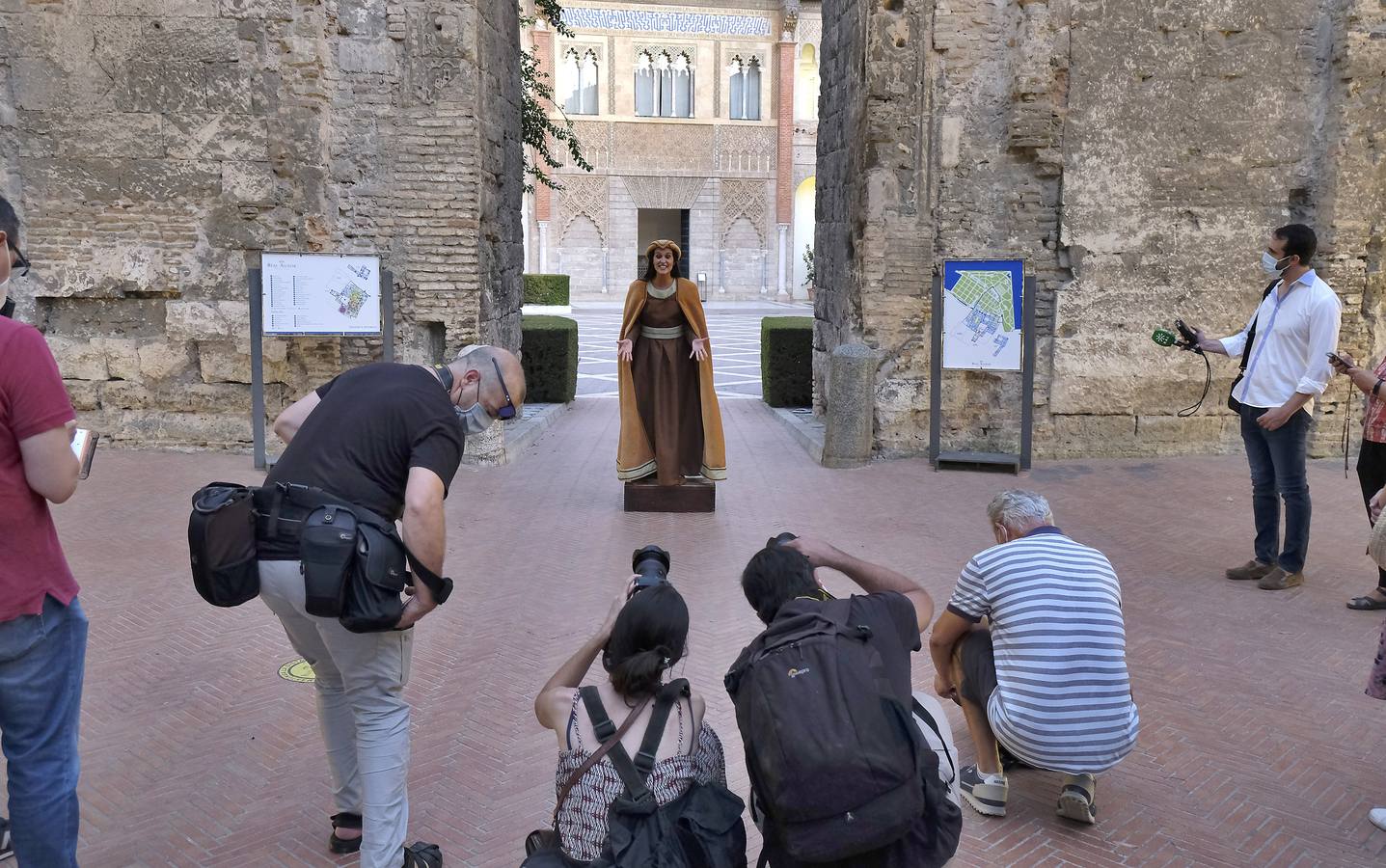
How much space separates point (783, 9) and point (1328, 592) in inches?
1319

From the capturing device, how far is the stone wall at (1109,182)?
9.99 meters

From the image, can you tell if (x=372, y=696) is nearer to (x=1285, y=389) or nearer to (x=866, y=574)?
(x=866, y=574)

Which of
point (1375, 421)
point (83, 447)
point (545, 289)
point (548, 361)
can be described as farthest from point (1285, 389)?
point (545, 289)

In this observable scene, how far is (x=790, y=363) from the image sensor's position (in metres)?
13.7

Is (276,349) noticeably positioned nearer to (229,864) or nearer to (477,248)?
(477,248)

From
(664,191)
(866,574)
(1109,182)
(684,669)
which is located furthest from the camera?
(664,191)

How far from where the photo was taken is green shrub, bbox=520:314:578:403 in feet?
44.8

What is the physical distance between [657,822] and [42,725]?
1601mm

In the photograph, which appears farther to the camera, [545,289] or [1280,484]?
[545,289]

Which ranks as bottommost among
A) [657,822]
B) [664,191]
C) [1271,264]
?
[657,822]

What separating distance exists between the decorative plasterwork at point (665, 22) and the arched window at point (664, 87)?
2.95 ft

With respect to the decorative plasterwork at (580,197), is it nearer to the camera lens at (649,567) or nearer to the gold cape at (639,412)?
the gold cape at (639,412)

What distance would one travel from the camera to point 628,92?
36.3 meters

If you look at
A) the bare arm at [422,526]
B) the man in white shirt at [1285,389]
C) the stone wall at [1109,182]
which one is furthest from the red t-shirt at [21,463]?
the stone wall at [1109,182]
